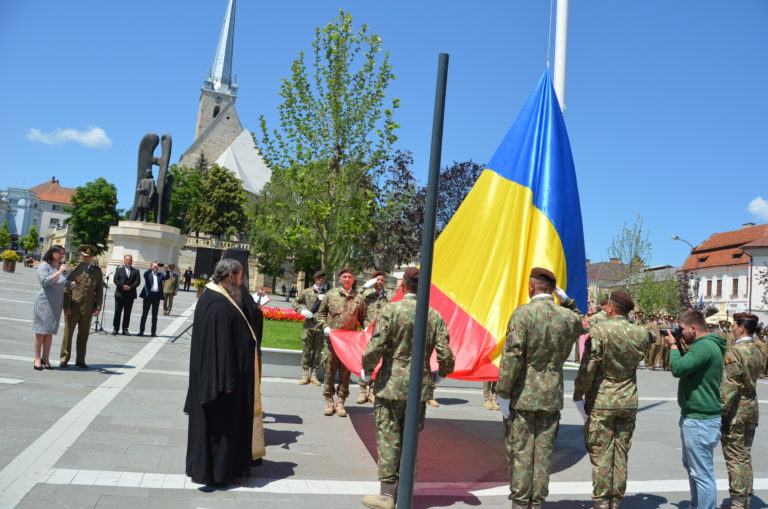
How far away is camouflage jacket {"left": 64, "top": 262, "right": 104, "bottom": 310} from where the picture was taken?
1034cm

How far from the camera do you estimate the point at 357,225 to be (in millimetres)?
17547

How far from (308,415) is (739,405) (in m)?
5.35

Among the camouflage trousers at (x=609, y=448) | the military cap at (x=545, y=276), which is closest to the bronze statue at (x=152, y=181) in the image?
the military cap at (x=545, y=276)

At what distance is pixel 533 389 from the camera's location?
4984 mm

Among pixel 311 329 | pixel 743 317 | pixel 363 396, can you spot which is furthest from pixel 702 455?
pixel 311 329

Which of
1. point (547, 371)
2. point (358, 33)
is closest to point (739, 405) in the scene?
point (547, 371)

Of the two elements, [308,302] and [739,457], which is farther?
[308,302]

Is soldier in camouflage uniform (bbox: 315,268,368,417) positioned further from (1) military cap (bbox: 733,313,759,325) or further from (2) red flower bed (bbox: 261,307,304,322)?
(2) red flower bed (bbox: 261,307,304,322)

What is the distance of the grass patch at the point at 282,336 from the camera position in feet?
45.4

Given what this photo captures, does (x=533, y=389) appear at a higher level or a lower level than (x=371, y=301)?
lower

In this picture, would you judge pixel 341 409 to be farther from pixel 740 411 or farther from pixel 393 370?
pixel 740 411

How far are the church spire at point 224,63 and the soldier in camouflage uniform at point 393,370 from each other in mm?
119808

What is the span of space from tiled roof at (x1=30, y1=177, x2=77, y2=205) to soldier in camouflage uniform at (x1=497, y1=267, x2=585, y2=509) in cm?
15831

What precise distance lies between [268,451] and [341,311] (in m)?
3.15
